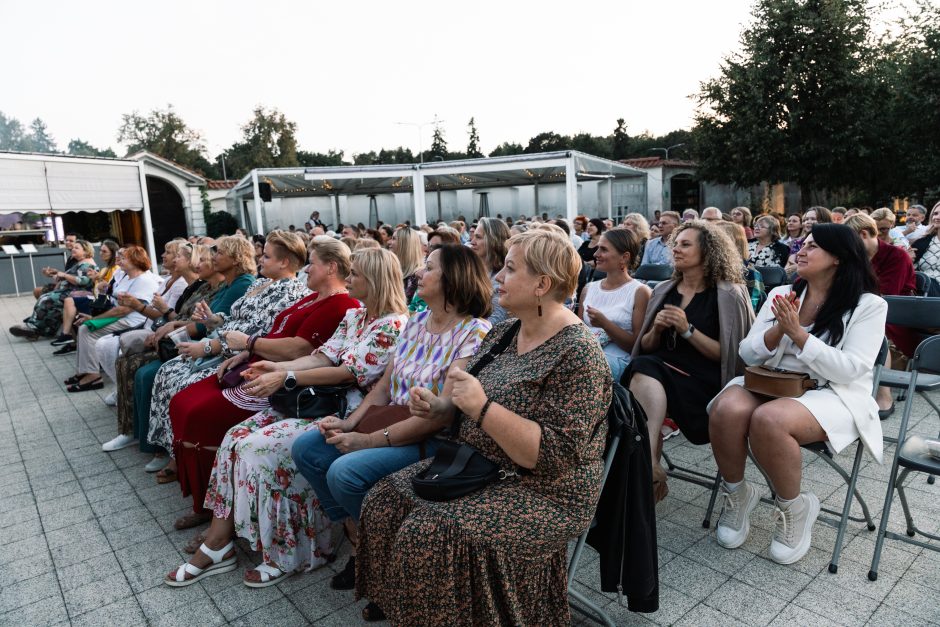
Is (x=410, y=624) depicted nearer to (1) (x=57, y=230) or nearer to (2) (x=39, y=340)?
(2) (x=39, y=340)

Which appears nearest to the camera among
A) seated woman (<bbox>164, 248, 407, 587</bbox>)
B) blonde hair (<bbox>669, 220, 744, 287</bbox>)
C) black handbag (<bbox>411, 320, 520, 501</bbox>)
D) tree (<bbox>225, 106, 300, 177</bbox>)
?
black handbag (<bbox>411, 320, 520, 501</bbox>)

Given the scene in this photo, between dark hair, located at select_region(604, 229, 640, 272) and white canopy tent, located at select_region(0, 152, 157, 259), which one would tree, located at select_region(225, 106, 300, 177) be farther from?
dark hair, located at select_region(604, 229, 640, 272)

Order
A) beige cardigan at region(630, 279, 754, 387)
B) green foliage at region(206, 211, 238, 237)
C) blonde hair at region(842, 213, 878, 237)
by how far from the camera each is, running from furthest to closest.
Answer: green foliage at region(206, 211, 238, 237) < blonde hair at region(842, 213, 878, 237) < beige cardigan at region(630, 279, 754, 387)

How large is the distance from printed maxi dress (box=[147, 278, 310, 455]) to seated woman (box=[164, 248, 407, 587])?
2.97 ft

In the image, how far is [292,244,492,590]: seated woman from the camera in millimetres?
2539

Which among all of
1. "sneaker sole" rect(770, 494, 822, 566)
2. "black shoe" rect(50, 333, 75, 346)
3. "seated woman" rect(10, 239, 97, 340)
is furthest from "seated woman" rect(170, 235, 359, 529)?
"seated woman" rect(10, 239, 97, 340)

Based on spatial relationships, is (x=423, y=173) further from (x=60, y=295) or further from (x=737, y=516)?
(x=737, y=516)

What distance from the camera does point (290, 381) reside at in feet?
10.3

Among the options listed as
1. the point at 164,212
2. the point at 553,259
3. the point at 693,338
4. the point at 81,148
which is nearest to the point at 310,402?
the point at 553,259

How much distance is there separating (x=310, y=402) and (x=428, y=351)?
739 mm

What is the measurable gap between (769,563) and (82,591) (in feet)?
10.5

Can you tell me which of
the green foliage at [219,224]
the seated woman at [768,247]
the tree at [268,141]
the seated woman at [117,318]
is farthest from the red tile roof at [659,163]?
the tree at [268,141]

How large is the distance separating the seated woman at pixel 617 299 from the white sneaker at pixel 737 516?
1.03 meters

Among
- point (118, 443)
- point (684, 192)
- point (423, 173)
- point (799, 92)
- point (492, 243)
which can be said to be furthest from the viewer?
point (684, 192)
